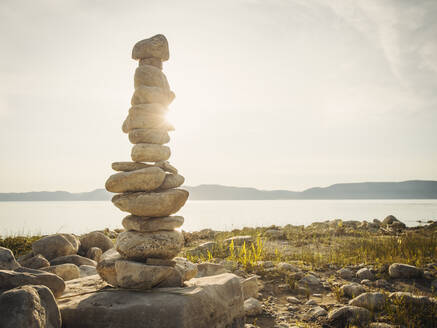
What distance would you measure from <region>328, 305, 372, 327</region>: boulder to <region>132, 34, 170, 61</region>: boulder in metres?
6.91

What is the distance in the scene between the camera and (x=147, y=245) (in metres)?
5.93

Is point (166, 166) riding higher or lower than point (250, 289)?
higher

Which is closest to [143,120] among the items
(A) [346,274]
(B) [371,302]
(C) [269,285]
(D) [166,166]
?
(D) [166,166]

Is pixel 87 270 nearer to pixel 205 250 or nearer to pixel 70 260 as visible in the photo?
pixel 70 260

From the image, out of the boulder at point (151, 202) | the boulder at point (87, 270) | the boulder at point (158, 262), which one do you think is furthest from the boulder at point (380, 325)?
the boulder at point (87, 270)

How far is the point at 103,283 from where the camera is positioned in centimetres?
629

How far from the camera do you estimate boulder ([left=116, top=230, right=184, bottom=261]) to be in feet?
19.4

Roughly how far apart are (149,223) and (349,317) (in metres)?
4.53

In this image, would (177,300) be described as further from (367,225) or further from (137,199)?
(367,225)

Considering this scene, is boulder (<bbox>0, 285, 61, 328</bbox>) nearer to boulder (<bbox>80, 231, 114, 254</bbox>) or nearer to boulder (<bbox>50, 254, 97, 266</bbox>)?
boulder (<bbox>50, 254, 97, 266</bbox>)

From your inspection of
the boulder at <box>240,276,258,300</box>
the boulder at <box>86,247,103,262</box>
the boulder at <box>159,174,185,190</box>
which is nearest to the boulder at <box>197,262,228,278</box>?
the boulder at <box>240,276,258,300</box>

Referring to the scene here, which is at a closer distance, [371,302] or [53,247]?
[371,302]

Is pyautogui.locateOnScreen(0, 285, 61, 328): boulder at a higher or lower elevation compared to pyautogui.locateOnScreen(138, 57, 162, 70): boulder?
lower

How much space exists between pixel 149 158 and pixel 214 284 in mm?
3095
